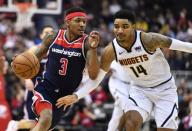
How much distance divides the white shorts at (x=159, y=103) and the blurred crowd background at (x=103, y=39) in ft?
7.63

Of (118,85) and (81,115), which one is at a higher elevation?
(118,85)

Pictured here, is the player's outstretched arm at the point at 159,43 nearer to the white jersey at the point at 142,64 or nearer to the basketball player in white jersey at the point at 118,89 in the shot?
the white jersey at the point at 142,64

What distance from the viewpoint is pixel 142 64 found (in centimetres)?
815

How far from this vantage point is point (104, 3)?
70.3ft

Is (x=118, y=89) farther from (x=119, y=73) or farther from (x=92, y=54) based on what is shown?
(x=92, y=54)

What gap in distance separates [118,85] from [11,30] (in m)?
7.21

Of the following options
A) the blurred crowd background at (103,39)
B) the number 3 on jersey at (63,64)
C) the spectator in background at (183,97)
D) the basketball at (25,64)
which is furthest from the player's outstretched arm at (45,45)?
the spectator in background at (183,97)

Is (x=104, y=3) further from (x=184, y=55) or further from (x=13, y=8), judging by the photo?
(x=13, y=8)

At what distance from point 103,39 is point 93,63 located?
1071 cm

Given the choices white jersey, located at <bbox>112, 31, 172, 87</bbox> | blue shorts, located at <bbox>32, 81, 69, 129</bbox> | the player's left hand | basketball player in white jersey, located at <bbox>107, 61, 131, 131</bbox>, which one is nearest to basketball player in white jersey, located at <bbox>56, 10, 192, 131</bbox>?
white jersey, located at <bbox>112, 31, 172, 87</bbox>

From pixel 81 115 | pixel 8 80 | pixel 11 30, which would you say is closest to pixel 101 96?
pixel 81 115

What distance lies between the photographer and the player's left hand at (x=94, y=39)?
7.75m

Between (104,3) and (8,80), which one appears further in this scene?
(104,3)

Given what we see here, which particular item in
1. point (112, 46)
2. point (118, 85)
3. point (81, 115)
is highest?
point (112, 46)
